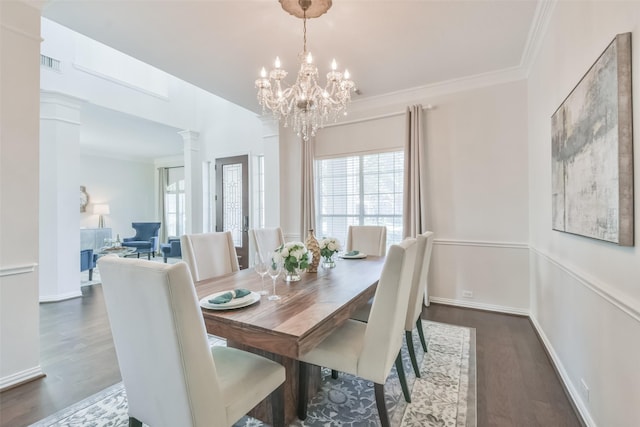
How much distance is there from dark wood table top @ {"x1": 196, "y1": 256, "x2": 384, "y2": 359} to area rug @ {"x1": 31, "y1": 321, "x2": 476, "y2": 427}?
2.14ft

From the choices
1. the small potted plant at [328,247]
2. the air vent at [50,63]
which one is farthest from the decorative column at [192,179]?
the small potted plant at [328,247]

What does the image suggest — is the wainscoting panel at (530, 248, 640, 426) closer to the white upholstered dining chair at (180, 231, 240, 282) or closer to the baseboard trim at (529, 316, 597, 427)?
the baseboard trim at (529, 316, 597, 427)

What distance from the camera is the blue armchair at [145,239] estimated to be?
7025mm

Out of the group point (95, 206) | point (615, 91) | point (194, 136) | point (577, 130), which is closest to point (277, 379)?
point (615, 91)

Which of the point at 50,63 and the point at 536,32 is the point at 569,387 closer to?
the point at 536,32

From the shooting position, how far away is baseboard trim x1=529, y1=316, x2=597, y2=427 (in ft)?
5.43

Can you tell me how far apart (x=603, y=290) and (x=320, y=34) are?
107 inches

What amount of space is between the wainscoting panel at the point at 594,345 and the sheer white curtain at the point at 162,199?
355 inches

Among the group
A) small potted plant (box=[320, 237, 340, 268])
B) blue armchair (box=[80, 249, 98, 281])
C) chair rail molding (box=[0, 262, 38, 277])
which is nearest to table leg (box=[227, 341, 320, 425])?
small potted plant (box=[320, 237, 340, 268])

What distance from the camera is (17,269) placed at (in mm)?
2062

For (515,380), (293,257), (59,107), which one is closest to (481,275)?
(515,380)

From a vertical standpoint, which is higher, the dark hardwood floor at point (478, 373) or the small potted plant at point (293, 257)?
the small potted plant at point (293, 257)

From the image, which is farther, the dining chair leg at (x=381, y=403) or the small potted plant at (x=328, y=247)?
the small potted plant at (x=328, y=247)

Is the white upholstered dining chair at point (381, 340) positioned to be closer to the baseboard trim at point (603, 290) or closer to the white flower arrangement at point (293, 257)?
the white flower arrangement at point (293, 257)
